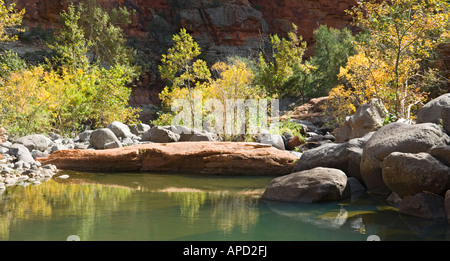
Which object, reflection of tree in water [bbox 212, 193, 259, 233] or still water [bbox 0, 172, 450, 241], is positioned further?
reflection of tree in water [bbox 212, 193, 259, 233]

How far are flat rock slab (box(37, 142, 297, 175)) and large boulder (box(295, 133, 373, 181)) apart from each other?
1668 millimetres

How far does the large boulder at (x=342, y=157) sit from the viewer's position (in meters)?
8.51

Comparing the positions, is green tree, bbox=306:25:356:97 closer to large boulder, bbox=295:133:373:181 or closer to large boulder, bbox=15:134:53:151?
large boulder, bbox=295:133:373:181

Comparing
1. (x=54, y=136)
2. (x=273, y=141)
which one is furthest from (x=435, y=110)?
(x=54, y=136)

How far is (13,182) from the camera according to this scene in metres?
9.09

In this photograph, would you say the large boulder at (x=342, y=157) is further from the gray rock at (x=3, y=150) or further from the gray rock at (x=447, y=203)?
the gray rock at (x=3, y=150)

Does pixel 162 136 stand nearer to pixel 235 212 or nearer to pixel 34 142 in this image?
pixel 34 142

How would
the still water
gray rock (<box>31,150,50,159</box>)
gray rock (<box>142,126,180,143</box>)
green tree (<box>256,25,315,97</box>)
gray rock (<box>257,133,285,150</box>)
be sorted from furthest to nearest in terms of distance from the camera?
green tree (<box>256,25,315,97</box>), gray rock (<box>142,126,180,143</box>), gray rock (<box>257,133,285,150</box>), gray rock (<box>31,150,50,159</box>), the still water

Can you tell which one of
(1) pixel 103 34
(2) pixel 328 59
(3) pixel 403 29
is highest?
(1) pixel 103 34

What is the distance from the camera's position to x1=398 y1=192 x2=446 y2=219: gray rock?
229 inches

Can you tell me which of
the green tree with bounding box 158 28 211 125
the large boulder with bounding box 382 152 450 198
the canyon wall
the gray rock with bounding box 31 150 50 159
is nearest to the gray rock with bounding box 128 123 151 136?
the green tree with bounding box 158 28 211 125

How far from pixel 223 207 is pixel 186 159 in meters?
4.40

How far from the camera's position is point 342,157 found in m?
8.72

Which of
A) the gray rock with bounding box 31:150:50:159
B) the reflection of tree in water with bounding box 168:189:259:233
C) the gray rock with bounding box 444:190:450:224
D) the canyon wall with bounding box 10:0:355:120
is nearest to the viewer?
the gray rock with bounding box 444:190:450:224
